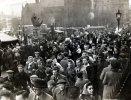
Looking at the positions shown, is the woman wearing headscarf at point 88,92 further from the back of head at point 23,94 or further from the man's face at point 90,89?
the back of head at point 23,94

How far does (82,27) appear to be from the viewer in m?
2.99

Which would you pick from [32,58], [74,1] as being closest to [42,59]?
[32,58]

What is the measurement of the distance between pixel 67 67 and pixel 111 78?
407 mm

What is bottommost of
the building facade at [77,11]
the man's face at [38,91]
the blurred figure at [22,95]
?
the blurred figure at [22,95]

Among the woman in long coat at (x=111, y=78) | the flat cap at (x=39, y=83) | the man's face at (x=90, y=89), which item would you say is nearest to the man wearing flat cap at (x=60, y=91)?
the flat cap at (x=39, y=83)

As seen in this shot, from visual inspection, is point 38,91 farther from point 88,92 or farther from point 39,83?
point 88,92

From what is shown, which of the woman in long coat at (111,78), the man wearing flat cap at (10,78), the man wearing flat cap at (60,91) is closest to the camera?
the woman in long coat at (111,78)

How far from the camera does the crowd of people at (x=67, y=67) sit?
289 centimetres

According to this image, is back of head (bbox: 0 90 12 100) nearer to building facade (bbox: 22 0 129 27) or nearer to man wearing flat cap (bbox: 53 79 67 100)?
man wearing flat cap (bbox: 53 79 67 100)

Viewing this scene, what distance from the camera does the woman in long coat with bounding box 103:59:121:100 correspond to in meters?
2.86

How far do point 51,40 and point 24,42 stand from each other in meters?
0.26

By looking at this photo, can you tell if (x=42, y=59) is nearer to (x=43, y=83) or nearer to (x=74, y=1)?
(x=43, y=83)

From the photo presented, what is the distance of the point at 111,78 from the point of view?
2.87 m

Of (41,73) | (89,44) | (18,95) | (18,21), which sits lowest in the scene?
(18,95)
